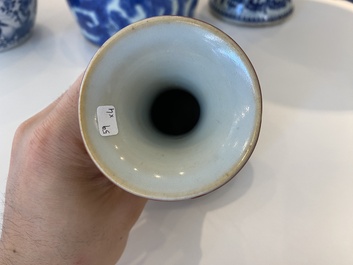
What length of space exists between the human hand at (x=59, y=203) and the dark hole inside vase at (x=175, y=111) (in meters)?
0.09

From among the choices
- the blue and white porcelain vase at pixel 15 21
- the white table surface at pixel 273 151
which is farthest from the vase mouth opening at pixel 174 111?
the blue and white porcelain vase at pixel 15 21

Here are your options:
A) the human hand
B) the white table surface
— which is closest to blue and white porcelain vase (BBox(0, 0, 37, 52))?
the white table surface

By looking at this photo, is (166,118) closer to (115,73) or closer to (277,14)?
(115,73)

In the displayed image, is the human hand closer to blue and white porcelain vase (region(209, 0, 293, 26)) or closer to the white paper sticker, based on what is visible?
the white paper sticker

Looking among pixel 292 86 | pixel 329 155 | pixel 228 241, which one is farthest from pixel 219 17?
pixel 228 241

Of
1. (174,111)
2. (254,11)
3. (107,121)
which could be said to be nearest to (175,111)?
(174,111)

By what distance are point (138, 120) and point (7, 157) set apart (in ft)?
0.74

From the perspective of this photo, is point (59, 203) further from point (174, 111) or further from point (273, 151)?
point (273, 151)

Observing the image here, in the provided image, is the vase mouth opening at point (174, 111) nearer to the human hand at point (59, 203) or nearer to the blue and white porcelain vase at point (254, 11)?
the human hand at point (59, 203)

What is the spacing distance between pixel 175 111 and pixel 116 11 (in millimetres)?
212

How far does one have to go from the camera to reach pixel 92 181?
19.5 inches

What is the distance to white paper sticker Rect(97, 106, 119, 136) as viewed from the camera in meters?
0.41

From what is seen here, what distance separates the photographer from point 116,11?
2.10 feet

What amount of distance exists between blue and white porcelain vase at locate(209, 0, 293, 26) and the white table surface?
0.05 feet
